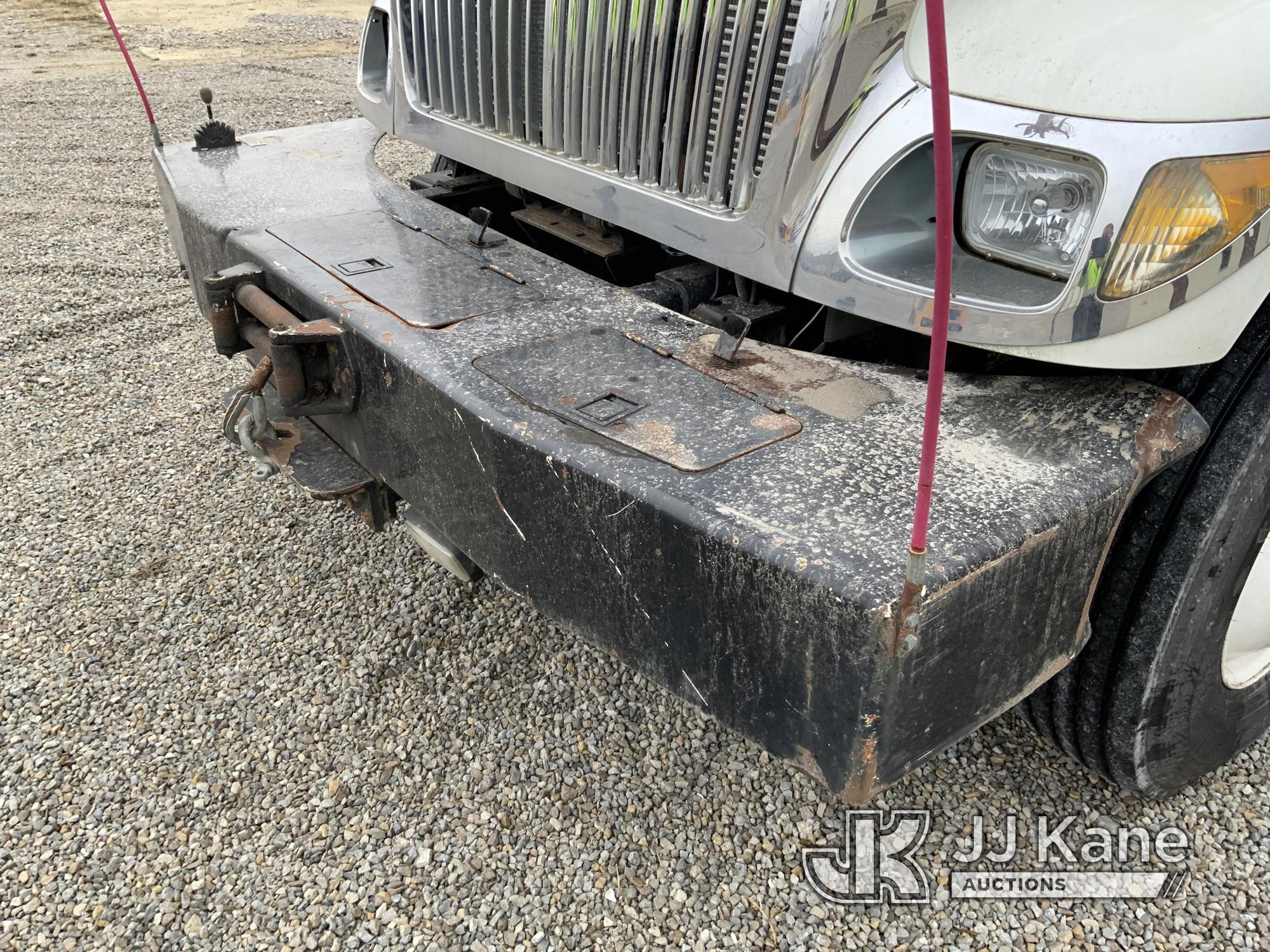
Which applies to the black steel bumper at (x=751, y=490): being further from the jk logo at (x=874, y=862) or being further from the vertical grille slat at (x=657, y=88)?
the jk logo at (x=874, y=862)

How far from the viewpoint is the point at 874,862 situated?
6.86ft

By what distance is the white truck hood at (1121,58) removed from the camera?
1.41 m

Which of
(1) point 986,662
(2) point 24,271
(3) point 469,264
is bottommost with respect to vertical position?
(2) point 24,271

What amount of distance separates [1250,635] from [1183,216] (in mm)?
1056

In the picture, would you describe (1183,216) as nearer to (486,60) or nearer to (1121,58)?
(1121,58)

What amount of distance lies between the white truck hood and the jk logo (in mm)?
1462

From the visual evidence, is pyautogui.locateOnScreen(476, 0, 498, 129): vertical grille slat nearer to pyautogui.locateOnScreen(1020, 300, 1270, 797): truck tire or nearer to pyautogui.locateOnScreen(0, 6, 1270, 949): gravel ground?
pyautogui.locateOnScreen(0, 6, 1270, 949): gravel ground

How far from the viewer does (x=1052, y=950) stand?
6.30ft

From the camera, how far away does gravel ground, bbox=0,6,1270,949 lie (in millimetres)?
1972

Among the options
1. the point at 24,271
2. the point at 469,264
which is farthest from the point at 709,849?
the point at 24,271

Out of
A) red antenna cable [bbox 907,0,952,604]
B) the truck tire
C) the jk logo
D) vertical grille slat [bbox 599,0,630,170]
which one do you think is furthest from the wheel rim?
vertical grille slat [bbox 599,0,630,170]

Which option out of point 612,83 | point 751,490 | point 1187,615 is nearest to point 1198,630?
point 1187,615

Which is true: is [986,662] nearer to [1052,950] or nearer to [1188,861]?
[1052,950]

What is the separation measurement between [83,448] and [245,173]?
4.65 feet
